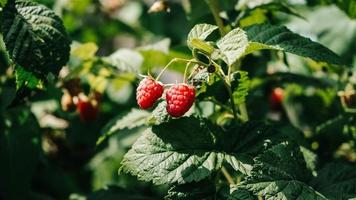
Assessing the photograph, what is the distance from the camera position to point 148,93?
1347 millimetres

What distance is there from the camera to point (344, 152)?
7.48 feet

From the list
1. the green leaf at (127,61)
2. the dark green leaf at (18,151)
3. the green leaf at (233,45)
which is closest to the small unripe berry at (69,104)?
the dark green leaf at (18,151)

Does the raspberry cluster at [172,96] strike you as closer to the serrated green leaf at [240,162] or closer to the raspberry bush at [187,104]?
the raspberry bush at [187,104]

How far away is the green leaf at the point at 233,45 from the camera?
4.20 feet

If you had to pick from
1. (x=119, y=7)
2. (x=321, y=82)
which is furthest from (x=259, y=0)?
(x=119, y=7)

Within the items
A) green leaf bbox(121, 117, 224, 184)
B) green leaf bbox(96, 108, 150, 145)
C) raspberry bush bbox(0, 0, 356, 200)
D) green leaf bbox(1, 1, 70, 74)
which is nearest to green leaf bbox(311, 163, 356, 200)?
raspberry bush bbox(0, 0, 356, 200)

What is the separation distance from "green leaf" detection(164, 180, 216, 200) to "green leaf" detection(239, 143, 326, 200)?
6.8 inches

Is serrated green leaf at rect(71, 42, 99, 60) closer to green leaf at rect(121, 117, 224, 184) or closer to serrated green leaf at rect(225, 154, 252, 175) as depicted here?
green leaf at rect(121, 117, 224, 184)

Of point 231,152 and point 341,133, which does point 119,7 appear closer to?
point 341,133

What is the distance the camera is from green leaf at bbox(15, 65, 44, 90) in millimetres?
1479

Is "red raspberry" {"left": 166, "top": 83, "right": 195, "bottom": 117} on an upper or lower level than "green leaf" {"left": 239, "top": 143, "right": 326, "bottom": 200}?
upper

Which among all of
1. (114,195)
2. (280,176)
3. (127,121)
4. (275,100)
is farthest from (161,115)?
(275,100)

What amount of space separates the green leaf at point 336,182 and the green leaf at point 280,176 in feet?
0.13

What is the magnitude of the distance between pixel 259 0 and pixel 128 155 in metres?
0.97
